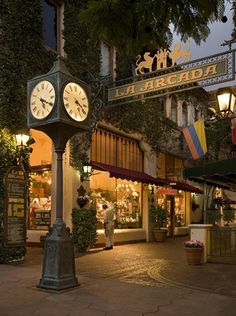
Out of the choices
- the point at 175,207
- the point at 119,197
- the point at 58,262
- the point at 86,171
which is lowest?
the point at 58,262

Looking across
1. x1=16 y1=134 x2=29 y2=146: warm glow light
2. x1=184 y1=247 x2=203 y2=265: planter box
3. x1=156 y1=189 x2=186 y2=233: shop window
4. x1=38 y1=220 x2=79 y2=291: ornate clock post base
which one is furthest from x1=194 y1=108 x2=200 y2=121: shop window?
x1=38 y1=220 x2=79 y2=291: ornate clock post base

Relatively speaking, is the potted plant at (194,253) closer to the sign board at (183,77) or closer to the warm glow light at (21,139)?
the sign board at (183,77)

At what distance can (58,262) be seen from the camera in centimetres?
807

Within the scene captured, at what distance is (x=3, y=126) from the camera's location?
40.8 ft

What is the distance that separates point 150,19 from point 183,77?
7.45 meters

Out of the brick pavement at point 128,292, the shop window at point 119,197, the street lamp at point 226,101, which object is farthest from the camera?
the shop window at point 119,197

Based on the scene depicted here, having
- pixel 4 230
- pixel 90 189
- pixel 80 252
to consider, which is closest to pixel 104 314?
pixel 4 230

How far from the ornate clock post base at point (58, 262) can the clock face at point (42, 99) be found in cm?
204

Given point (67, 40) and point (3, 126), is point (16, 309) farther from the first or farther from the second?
point (67, 40)

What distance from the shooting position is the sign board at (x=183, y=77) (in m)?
11.8

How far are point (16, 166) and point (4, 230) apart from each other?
1741 millimetres

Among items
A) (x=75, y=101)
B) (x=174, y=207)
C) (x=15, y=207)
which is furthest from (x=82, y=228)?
(x=174, y=207)

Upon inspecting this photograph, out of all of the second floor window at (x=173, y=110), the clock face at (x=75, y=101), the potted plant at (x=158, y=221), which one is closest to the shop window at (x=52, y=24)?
the clock face at (x=75, y=101)

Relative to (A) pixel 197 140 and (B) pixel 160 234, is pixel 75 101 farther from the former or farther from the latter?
(B) pixel 160 234
